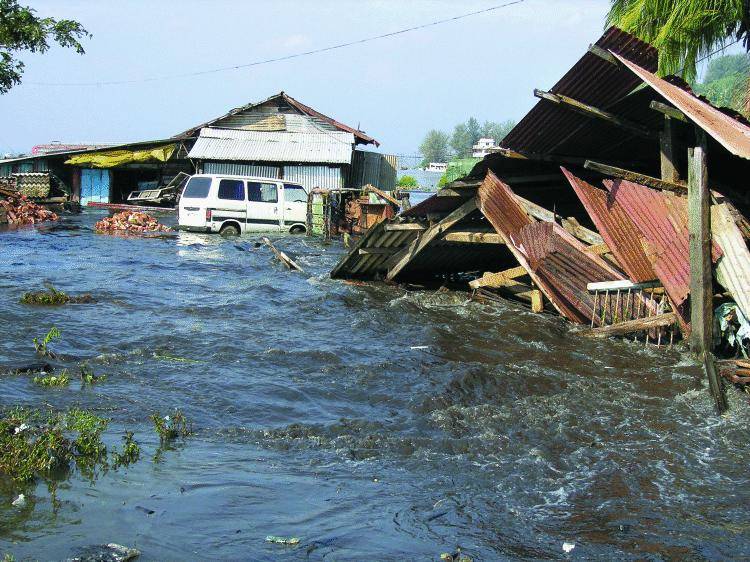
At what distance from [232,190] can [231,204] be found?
386 millimetres

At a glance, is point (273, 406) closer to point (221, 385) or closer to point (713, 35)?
point (221, 385)

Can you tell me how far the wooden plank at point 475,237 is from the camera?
1131cm

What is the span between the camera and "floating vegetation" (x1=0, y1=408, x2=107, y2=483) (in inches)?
188

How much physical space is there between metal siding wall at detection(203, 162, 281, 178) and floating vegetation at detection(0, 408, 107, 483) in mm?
24776

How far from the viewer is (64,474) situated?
4887 mm

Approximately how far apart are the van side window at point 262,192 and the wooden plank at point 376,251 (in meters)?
7.74

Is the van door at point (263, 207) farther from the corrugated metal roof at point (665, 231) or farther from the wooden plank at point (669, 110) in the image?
the wooden plank at point (669, 110)

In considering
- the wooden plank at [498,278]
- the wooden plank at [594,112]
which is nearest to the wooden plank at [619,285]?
the wooden plank at [498,278]

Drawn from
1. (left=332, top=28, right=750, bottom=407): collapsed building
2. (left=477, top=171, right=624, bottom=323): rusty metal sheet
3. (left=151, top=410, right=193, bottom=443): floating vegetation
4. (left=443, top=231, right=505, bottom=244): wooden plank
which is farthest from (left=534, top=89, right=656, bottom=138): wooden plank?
(left=151, top=410, right=193, bottom=443): floating vegetation

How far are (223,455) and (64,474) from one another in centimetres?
110

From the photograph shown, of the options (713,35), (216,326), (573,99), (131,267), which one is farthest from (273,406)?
(713,35)

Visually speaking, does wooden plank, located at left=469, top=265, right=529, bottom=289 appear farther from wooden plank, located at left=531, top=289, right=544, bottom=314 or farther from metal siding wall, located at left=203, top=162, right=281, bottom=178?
metal siding wall, located at left=203, top=162, right=281, bottom=178

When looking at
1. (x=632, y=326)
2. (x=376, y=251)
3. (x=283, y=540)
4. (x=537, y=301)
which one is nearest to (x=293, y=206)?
(x=376, y=251)

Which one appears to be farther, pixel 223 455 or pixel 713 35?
pixel 713 35
